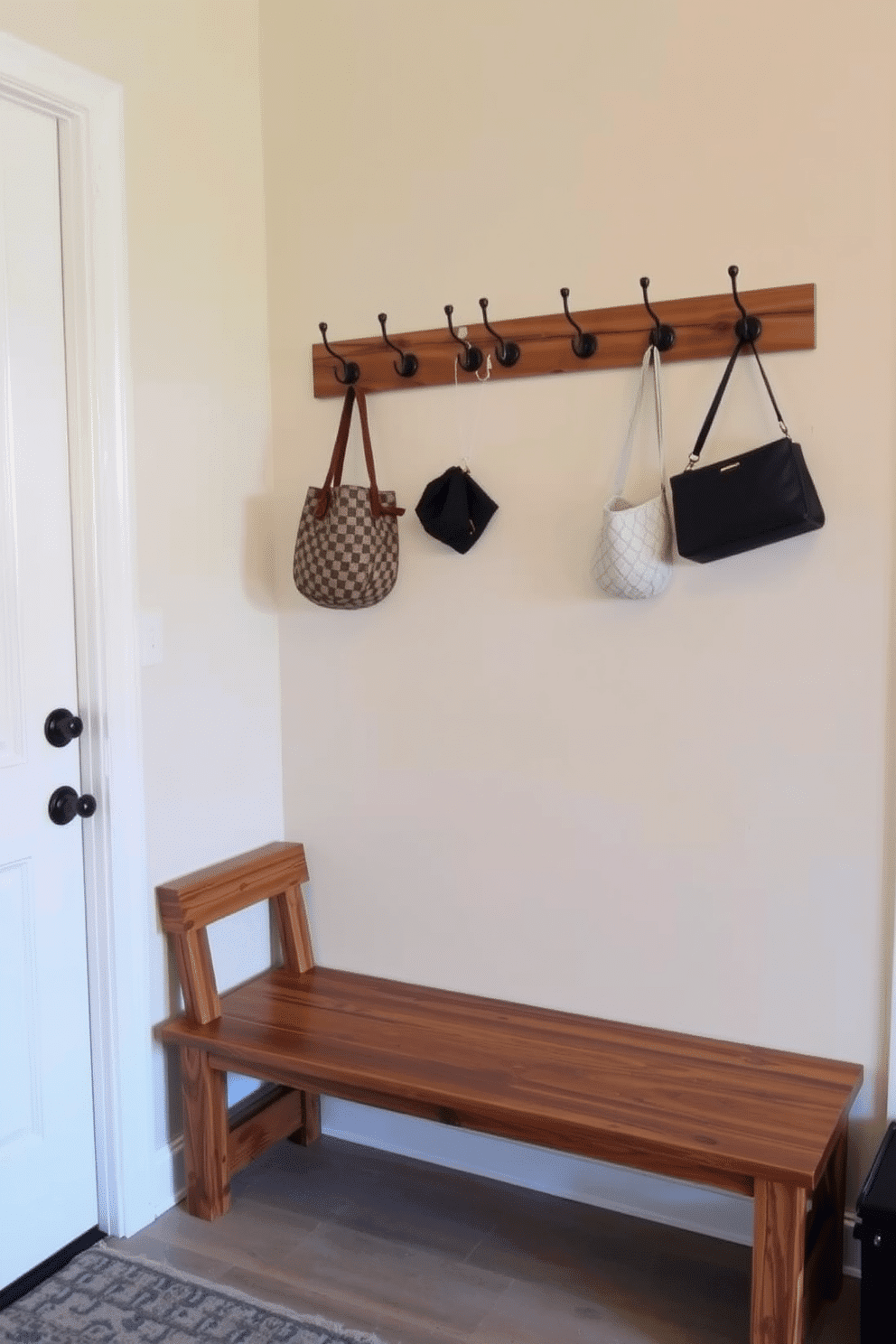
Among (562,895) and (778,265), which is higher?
(778,265)

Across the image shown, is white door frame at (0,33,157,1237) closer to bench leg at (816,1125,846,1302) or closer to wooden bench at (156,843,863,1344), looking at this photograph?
wooden bench at (156,843,863,1344)

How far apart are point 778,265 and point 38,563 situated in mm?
1415

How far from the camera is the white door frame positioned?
82.2 inches

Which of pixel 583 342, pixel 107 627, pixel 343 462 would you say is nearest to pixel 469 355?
pixel 583 342

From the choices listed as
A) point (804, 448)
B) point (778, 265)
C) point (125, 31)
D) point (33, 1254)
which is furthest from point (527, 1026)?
point (125, 31)

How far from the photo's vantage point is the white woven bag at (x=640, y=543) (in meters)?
2.07

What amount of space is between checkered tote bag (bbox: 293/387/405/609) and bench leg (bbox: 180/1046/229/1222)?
3.13 feet

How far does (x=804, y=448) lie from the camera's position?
2031 mm

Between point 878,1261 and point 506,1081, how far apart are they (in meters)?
0.64

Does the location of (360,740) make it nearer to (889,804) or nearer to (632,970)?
(632,970)

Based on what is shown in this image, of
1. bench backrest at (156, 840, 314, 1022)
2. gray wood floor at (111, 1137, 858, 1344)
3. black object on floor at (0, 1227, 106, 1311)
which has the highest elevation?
bench backrest at (156, 840, 314, 1022)

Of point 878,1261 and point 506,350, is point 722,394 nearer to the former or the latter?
point 506,350

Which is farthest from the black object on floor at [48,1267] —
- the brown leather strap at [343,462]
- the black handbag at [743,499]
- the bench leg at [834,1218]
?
the black handbag at [743,499]

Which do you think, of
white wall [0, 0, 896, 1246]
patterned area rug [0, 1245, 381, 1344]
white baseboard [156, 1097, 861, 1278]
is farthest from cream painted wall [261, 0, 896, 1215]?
patterned area rug [0, 1245, 381, 1344]
